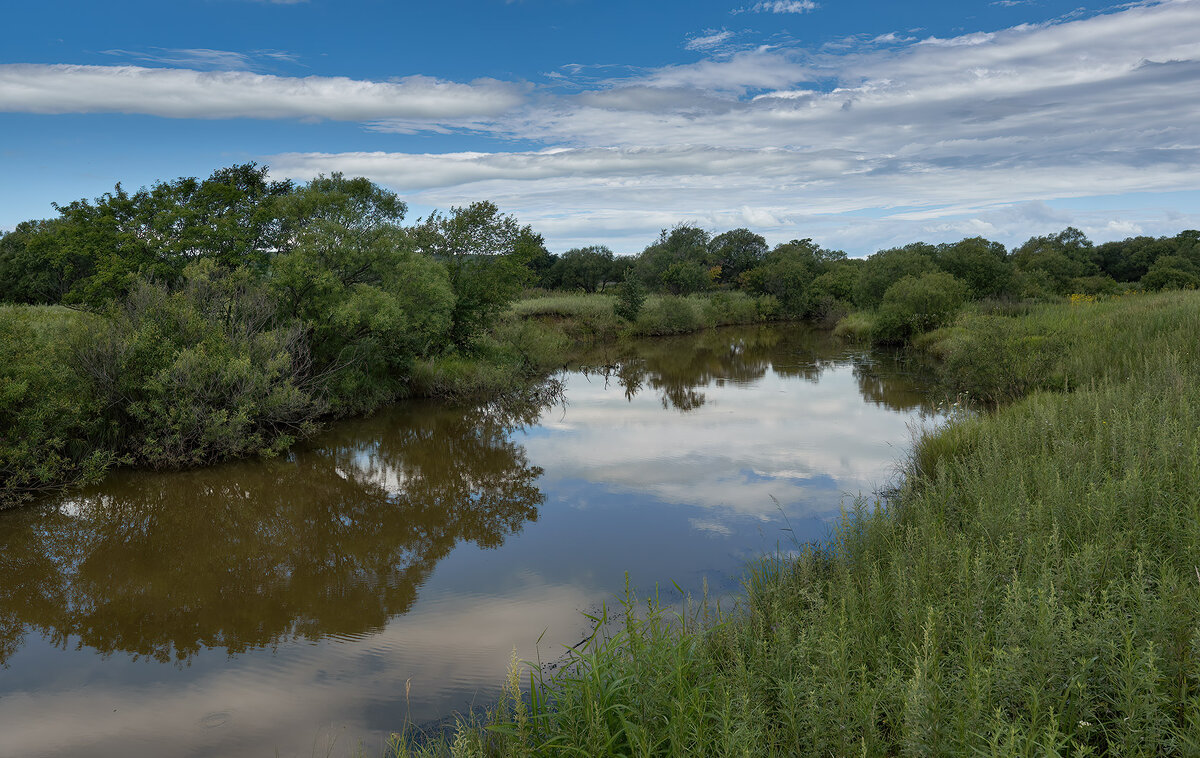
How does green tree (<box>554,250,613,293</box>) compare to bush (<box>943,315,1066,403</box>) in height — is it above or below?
above

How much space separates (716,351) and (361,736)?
1230 inches

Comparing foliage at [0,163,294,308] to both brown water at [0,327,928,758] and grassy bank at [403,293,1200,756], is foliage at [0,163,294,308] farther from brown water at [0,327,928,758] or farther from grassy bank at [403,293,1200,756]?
grassy bank at [403,293,1200,756]

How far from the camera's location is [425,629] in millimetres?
7430

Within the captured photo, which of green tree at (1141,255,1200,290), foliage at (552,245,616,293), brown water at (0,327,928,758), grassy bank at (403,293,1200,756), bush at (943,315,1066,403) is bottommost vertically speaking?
brown water at (0,327,928,758)

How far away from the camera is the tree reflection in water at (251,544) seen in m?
7.78

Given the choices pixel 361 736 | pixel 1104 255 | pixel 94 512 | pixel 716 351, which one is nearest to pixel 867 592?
pixel 361 736

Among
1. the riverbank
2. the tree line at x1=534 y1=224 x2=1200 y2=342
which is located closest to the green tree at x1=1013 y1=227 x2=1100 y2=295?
the tree line at x1=534 y1=224 x2=1200 y2=342

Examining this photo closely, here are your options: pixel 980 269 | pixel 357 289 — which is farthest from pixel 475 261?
pixel 980 269

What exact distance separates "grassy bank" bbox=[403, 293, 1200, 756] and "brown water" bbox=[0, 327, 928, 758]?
1487 millimetres

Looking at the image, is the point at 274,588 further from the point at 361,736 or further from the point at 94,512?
the point at 94,512

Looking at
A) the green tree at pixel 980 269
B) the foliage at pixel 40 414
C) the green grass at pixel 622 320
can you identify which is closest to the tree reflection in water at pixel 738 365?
the green grass at pixel 622 320

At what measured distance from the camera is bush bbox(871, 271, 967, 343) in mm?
31047

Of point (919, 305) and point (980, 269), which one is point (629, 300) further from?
point (980, 269)

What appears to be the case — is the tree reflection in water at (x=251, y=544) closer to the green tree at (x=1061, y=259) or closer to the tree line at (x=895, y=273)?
the tree line at (x=895, y=273)
